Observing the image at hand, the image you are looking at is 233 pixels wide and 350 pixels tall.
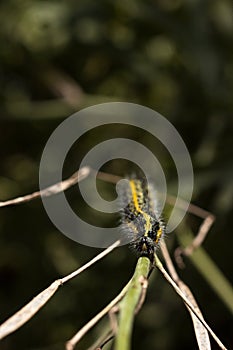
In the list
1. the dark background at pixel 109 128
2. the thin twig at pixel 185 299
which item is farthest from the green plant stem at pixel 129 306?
the dark background at pixel 109 128

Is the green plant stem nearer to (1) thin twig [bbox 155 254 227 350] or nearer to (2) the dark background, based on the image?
(1) thin twig [bbox 155 254 227 350]

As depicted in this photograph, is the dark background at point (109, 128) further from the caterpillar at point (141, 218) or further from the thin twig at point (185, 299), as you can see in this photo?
the thin twig at point (185, 299)

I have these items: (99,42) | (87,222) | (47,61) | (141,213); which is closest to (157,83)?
(99,42)

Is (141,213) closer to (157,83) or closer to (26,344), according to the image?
(26,344)

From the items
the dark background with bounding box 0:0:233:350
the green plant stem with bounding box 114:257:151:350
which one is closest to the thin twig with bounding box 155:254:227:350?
the green plant stem with bounding box 114:257:151:350

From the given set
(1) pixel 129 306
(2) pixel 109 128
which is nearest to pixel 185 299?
(1) pixel 129 306

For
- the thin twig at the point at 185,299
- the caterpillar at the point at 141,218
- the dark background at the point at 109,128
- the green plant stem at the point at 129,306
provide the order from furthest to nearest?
the dark background at the point at 109,128 < the caterpillar at the point at 141,218 < the thin twig at the point at 185,299 < the green plant stem at the point at 129,306

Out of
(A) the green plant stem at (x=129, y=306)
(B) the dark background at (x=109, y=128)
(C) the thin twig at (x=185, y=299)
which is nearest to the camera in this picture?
(A) the green plant stem at (x=129, y=306)

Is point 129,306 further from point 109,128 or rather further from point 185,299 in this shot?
point 109,128
